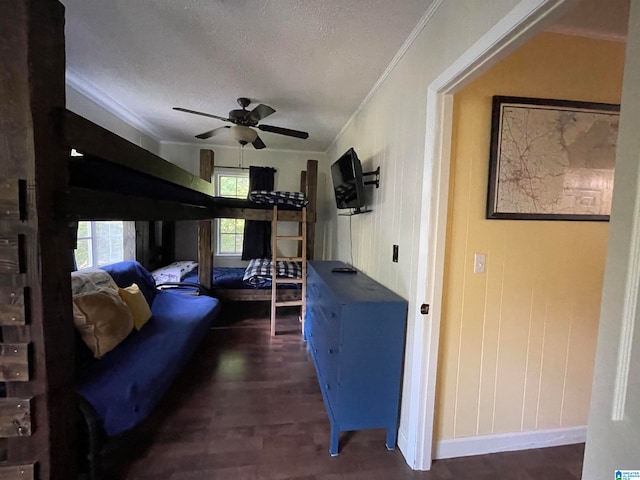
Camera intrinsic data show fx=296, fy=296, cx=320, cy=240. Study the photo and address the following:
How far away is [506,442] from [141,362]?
2.31m

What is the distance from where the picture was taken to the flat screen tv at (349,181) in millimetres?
2273

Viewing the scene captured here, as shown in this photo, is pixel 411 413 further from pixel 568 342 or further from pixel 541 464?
pixel 568 342

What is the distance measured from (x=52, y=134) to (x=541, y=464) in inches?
108

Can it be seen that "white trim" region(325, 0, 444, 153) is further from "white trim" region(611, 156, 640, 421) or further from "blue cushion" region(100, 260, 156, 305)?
"blue cushion" region(100, 260, 156, 305)

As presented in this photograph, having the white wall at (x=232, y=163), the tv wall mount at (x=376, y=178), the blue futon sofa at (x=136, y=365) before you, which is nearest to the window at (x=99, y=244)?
the blue futon sofa at (x=136, y=365)

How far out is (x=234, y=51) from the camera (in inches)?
78.8

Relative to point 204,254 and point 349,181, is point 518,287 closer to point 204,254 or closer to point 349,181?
point 349,181

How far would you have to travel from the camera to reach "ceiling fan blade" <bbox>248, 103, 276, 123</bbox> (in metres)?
2.51

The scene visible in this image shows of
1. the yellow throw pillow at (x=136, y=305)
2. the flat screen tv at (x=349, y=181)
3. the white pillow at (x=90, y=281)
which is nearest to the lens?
the white pillow at (x=90, y=281)

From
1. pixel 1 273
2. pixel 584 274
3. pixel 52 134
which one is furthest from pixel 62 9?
pixel 584 274

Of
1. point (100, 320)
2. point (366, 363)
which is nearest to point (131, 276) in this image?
point (100, 320)

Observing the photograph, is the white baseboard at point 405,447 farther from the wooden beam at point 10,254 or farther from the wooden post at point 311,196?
the wooden post at point 311,196

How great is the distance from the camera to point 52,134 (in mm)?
887

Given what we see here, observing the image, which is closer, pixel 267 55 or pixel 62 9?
pixel 62 9
